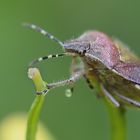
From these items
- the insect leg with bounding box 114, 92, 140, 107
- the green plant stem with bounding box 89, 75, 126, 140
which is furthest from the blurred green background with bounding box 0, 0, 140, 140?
the green plant stem with bounding box 89, 75, 126, 140

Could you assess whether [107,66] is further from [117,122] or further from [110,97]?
→ [117,122]

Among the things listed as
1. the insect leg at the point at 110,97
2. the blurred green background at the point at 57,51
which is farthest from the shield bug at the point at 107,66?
the blurred green background at the point at 57,51

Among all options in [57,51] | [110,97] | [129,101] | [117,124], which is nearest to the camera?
[117,124]

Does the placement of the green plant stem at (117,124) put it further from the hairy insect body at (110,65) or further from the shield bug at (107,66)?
the hairy insect body at (110,65)

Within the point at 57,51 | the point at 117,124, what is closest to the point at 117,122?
the point at 117,124

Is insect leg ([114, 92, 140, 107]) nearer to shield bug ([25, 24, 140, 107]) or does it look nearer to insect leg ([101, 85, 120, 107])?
shield bug ([25, 24, 140, 107])

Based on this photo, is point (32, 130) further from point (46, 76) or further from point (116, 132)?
point (46, 76)
